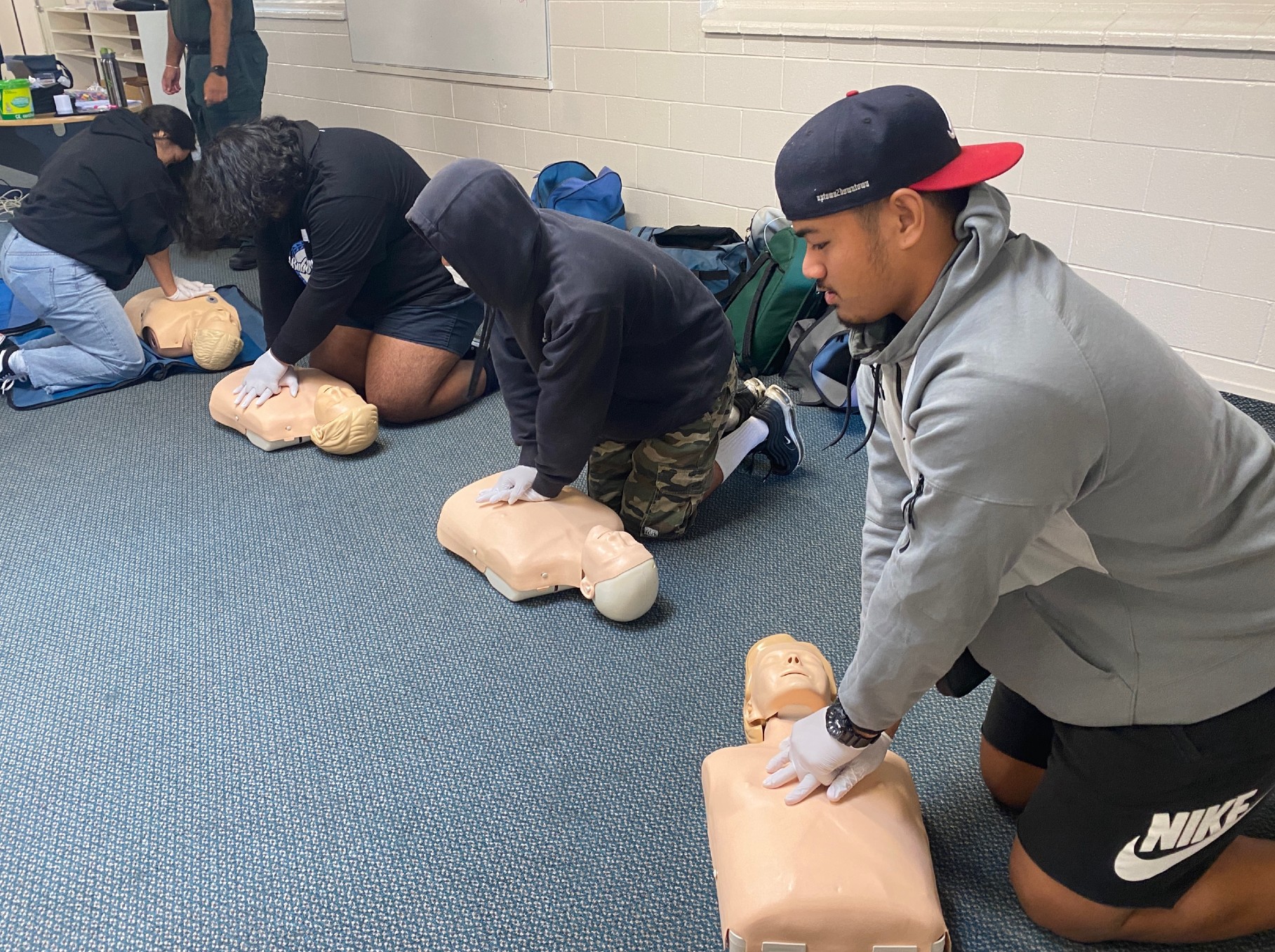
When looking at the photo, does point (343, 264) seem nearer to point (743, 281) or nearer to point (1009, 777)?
point (743, 281)

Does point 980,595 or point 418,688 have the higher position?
point 980,595

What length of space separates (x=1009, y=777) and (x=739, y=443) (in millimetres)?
1108

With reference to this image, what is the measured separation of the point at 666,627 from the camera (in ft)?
6.34

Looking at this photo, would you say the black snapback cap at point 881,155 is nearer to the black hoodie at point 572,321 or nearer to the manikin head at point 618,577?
the black hoodie at point 572,321

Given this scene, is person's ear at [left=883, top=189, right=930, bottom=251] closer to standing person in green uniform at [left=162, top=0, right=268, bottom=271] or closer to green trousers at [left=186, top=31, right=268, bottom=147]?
standing person in green uniform at [left=162, top=0, right=268, bottom=271]

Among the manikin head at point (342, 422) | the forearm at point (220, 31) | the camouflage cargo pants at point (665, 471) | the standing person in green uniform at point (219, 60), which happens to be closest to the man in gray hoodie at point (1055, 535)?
the camouflage cargo pants at point (665, 471)

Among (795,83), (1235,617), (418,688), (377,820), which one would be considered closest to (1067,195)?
(795,83)

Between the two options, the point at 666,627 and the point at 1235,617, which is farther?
the point at 666,627

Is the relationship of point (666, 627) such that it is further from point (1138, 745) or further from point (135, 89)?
point (135, 89)

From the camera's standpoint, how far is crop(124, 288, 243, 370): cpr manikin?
3105 millimetres

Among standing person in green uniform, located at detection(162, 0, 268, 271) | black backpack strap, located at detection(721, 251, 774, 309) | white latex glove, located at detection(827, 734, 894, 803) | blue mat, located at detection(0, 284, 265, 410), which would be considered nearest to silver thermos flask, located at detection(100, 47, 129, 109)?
standing person in green uniform, located at detection(162, 0, 268, 271)

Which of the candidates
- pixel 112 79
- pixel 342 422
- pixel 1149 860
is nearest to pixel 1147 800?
pixel 1149 860

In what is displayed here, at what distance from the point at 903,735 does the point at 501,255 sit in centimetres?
113

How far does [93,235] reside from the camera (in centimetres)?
289
